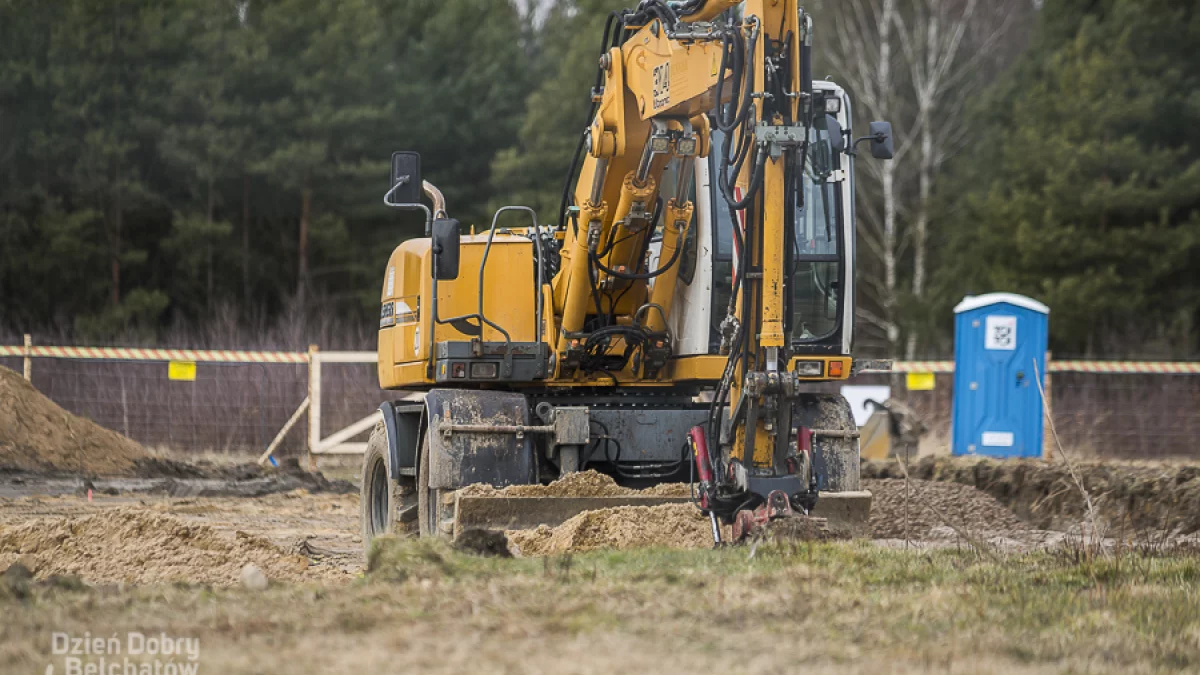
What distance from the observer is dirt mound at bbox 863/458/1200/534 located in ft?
44.1

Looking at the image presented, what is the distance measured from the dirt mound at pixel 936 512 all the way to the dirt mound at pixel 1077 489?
3.25 feet

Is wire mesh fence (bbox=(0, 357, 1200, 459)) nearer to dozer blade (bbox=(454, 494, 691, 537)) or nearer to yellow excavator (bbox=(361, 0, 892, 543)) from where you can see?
yellow excavator (bbox=(361, 0, 892, 543))

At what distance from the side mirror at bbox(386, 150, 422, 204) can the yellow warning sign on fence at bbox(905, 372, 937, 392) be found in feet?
41.6

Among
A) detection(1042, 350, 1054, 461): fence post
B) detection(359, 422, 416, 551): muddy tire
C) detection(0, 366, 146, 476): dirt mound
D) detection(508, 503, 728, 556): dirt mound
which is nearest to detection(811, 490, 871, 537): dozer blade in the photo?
detection(508, 503, 728, 556): dirt mound

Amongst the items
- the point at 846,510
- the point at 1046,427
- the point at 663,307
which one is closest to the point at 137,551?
the point at 663,307

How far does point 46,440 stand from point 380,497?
855 centimetres

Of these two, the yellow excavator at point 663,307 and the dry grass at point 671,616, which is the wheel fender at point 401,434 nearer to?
the yellow excavator at point 663,307

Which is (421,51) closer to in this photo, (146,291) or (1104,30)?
(146,291)

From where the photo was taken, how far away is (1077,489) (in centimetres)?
1450

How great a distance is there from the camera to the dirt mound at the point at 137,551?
8516 millimetres

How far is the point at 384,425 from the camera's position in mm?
10797

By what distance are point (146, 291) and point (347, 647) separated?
97.9 feet

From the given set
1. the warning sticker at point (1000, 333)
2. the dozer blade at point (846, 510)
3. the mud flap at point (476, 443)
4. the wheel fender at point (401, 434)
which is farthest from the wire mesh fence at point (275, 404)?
the mud flap at point (476, 443)

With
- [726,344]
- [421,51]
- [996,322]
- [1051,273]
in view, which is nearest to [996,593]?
[726,344]
